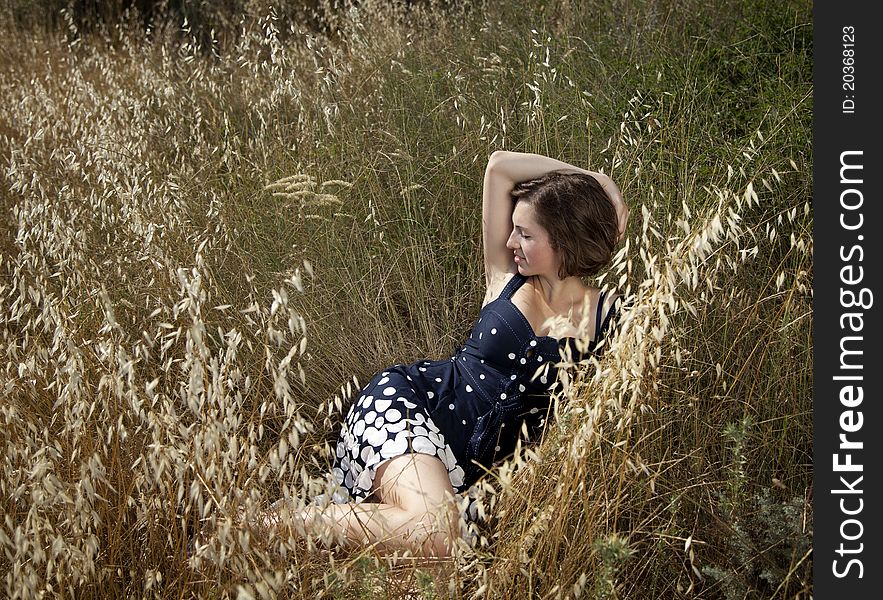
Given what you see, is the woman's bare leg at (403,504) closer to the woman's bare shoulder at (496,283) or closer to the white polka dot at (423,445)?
the white polka dot at (423,445)

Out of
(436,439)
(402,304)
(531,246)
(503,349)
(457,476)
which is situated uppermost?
(531,246)

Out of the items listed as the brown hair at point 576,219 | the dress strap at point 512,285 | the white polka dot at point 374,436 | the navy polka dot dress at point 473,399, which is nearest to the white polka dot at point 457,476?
the navy polka dot dress at point 473,399

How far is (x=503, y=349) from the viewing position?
95.7 inches

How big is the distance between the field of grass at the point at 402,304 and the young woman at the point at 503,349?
6.8 inches

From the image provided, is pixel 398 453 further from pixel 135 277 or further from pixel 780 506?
pixel 135 277

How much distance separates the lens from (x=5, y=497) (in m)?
1.75

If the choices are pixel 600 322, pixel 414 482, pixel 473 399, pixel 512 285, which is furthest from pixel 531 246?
pixel 414 482

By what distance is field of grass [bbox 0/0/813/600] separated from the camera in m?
1.66

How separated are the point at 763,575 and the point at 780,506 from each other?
185mm

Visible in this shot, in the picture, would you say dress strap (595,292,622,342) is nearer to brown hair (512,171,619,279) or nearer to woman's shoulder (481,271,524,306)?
brown hair (512,171,619,279)

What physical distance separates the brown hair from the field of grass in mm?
199

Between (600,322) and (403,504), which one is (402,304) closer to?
(600,322)

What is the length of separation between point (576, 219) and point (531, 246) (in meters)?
0.15

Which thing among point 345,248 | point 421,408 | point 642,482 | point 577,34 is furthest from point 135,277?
point 577,34
